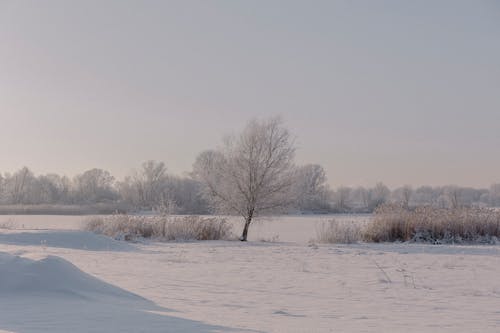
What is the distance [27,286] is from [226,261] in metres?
7.18

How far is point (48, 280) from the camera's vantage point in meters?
7.10

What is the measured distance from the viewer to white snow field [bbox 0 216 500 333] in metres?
5.40

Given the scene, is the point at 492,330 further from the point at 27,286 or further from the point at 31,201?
the point at 31,201

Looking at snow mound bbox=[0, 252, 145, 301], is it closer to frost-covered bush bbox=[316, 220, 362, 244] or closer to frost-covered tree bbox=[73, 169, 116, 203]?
frost-covered bush bbox=[316, 220, 362, 244]

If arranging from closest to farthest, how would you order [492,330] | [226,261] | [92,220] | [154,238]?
[492,330] → [226,261] → [154,238] → [92,220]

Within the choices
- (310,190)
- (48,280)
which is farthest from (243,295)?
(310,190)

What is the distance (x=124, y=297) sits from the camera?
701cm

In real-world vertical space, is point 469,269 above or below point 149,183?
below

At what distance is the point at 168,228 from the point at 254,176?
497cm

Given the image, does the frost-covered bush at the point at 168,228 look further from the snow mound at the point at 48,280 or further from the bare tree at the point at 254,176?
the snow mound at the point at 48,280

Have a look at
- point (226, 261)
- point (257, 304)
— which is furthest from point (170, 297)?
point (226, 261)

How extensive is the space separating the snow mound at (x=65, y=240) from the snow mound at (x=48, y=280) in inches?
404

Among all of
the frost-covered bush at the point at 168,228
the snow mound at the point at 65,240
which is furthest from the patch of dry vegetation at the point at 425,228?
the snow mound at the point at 65,240

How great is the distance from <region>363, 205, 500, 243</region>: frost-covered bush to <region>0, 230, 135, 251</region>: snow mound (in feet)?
33.8
